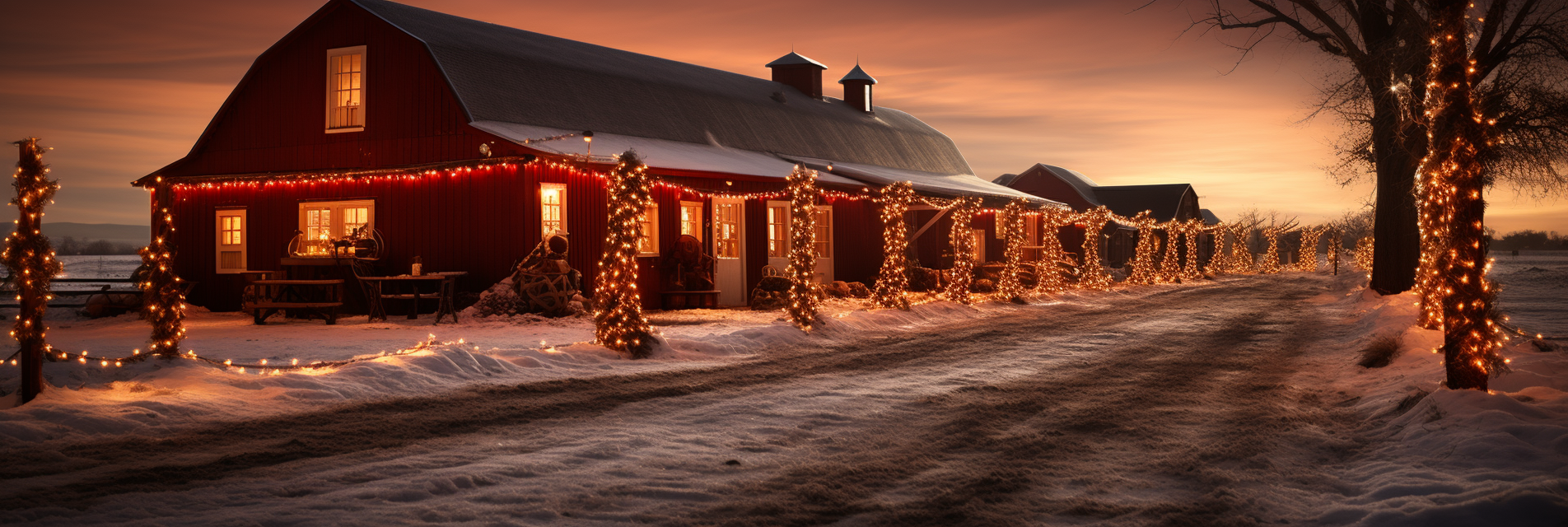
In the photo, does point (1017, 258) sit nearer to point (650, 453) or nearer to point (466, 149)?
point (466, 149)

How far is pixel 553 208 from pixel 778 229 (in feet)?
20.1

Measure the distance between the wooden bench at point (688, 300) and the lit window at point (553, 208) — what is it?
261 centimetres

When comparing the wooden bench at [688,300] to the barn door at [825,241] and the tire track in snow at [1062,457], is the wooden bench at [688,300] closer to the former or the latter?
the barn door at [825,241]

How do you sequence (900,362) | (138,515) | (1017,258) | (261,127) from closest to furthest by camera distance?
(138,515) → (900,362) → (261,127) → (1017,258)

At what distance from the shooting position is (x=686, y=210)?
1988cm

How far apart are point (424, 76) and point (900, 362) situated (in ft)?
37.2

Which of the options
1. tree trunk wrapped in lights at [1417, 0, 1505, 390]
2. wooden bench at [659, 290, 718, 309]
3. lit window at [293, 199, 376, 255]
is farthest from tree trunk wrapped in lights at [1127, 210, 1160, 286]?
tree trunk wrapped in lights at [1417, 0, 1505, 390]

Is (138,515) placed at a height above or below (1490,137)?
below

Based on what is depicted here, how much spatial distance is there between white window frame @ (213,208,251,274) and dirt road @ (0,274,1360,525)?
13278mm

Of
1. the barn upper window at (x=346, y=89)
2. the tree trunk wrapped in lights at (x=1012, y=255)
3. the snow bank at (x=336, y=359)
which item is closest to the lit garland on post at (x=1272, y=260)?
the tree trunk wrapped in lights at (x=1012, y=255)

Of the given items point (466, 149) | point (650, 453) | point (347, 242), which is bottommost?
point (650, 453)

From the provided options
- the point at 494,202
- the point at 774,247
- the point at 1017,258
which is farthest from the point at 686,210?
the point at 1017,258

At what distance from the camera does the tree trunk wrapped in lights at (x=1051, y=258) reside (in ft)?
80.7

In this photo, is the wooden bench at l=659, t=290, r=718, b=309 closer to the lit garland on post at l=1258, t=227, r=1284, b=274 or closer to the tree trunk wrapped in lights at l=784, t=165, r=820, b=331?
the tree trunk wrapped in lights at l=784, t=165, r=820, b=331
